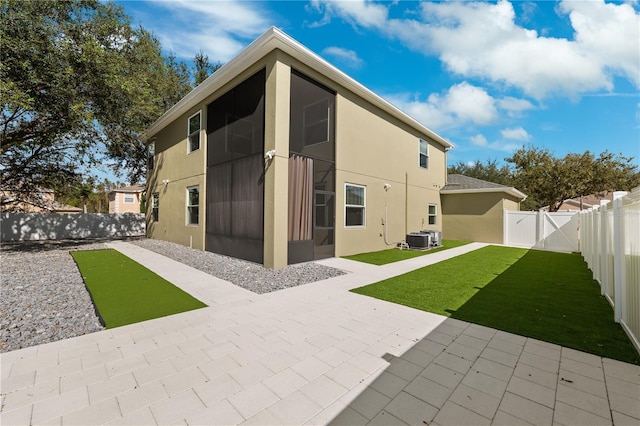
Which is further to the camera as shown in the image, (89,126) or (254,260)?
(89,126)

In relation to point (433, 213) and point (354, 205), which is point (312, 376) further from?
point (433, 213)

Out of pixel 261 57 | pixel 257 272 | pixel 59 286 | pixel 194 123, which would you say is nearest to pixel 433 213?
pixel 257 272

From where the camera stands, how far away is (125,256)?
31.2 feet

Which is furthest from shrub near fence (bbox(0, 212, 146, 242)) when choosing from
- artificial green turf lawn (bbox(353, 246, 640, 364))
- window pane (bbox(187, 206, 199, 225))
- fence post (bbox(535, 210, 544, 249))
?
fence post (bbox(535, 210, 544, 249))

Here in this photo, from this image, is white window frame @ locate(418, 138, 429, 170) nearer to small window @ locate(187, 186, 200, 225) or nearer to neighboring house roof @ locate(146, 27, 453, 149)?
neighboring house roof @ locate(146, 27, 453, 149)

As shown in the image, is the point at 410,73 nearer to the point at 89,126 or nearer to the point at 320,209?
the point at 320,209

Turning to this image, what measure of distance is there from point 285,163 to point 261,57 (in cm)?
310

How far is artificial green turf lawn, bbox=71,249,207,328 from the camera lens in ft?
13.6

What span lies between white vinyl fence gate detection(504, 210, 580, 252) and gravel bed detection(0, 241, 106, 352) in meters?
15.9

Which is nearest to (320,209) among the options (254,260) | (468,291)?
(254,260)

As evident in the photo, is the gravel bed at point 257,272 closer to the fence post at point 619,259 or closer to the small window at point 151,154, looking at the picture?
the fence post at point 619,259

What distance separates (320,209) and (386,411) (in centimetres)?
710

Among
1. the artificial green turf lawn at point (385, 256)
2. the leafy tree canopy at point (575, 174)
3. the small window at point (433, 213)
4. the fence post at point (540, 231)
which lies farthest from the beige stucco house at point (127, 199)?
the leafy tree canopy at point (575, 174)

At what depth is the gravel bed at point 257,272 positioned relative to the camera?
19.2 ft
